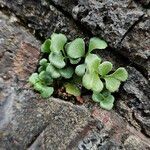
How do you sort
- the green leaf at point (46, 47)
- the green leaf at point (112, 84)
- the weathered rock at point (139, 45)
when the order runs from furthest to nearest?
the green leaf at point (46, 47) → the green leaf at point (112, 84) → the weathered rock at point (139, 45)

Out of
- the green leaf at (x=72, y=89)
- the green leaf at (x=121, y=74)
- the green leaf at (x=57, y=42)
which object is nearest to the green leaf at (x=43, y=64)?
the green leaf at (x=57, y=42)

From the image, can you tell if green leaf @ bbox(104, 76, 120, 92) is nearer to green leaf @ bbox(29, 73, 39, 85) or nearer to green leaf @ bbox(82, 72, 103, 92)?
green leaf @ bbox(82, 72, 103, 92)

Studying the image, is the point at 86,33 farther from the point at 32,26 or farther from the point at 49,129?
the point at 49,129

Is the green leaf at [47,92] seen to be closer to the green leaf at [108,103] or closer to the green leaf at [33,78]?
the green leaf at [33,78]

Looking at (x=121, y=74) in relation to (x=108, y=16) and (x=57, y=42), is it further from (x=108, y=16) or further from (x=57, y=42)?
(x=57, y=42)

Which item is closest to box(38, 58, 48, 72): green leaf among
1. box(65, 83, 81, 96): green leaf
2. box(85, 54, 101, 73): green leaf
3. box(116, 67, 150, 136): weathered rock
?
box(65, 83, 81, 96): green leaf

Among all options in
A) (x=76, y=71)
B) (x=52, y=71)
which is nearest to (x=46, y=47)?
(x=52, y=71)

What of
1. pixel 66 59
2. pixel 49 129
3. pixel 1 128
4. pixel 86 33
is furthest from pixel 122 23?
pixel 1 128
